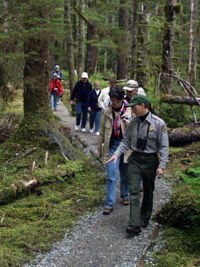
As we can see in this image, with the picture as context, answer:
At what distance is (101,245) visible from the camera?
6.49m

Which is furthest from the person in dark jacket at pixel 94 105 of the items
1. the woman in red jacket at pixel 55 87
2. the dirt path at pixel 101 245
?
the dirt path at pixel 101 245

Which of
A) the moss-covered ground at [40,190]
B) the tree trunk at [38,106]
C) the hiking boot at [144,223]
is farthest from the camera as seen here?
the tree trunk at [38,106]

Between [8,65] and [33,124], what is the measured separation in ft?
6.95

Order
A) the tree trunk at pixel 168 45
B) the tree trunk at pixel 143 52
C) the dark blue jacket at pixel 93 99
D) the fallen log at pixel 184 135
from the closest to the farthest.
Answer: the fallen log at pixel 184 135
the tree trunk at pixel 143 52
the tree trunk at pixel 168 45
the dark blue jacket at pixel 93 99

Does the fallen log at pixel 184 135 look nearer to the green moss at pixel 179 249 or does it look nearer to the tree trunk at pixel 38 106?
the tree trunk at pixel 38 106

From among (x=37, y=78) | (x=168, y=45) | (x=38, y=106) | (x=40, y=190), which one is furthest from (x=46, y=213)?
(x=168, y=45)

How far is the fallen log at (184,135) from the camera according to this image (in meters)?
12.5

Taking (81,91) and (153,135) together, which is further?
(81,91)

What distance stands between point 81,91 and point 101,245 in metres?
8.85

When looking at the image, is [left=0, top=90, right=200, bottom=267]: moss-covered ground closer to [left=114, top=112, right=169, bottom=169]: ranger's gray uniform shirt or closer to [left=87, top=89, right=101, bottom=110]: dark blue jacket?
[left=114, top=112, right=169, bottom=169]: ranger's gray uniform shirt

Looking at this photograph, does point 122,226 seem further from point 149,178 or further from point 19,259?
point 19,259

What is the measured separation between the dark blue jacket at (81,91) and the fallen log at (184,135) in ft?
11.7

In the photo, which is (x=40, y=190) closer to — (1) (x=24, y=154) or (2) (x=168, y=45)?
(1) (x=24, y=154)

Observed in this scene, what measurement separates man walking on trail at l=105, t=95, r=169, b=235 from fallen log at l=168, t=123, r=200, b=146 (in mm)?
5750
